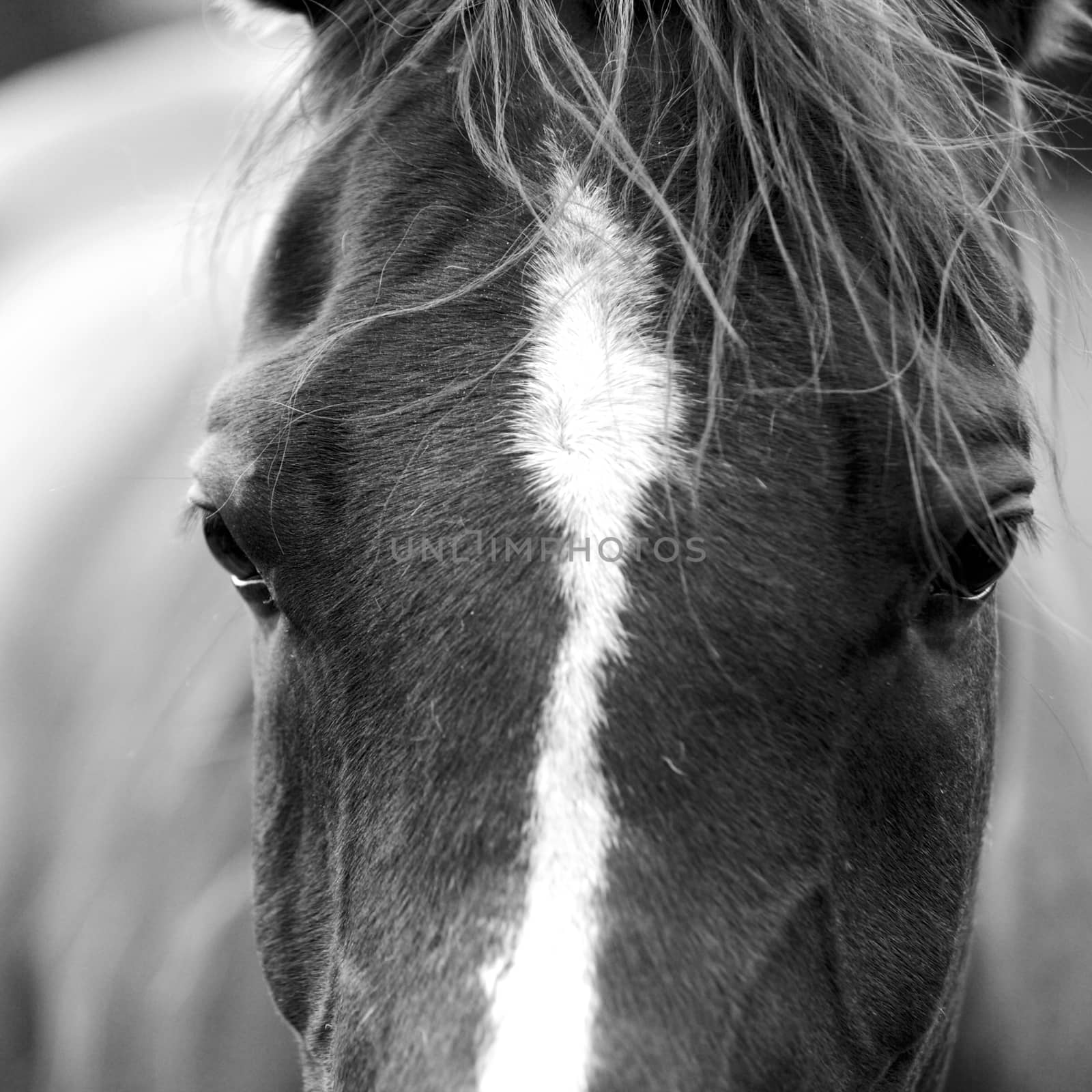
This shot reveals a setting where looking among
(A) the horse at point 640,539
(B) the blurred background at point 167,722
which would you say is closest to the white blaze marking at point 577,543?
(A) the horse at point 640,539

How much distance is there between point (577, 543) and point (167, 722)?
1.25 metres

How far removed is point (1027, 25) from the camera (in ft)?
4.63

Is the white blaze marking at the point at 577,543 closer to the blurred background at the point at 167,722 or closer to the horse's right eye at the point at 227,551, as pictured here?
the horse's right eye at the point at 227,551

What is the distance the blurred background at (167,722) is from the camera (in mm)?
1696

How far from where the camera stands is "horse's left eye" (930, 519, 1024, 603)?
1.08 meters

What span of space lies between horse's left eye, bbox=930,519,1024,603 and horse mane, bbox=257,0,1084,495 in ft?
0.33

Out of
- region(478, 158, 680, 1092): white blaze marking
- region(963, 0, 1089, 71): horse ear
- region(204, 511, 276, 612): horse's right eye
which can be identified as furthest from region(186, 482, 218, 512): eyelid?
region(963, 0, 1089, 71): horse ear

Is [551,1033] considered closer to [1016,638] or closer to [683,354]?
[683,354]

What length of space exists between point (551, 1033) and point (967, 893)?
0.62 m

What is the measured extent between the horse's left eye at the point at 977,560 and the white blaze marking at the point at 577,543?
0.94 feet

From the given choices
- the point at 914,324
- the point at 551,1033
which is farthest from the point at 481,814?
the point at 914,324

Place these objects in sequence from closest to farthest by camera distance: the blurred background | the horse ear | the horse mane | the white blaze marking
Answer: the white blaze marking, the horse mane, the horse ear, the blurred background

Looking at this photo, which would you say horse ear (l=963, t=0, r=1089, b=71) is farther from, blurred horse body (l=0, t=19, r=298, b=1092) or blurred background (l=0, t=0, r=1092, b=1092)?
blurred horse body (l=0, t=19, r=298, b=1092)

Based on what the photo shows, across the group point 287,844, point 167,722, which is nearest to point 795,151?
point 287,844
